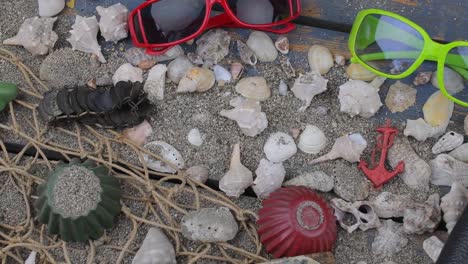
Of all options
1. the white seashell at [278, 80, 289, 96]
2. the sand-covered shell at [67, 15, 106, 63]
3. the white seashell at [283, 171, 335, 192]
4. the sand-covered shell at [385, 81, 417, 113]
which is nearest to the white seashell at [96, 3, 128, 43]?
the sand-covered shell at [67, 15, 106, 63]

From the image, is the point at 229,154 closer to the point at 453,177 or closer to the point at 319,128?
the point at 319,128

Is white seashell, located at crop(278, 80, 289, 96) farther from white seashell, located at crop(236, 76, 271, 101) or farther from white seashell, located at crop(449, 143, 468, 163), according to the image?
white seashell, located at crop(449, 143, 468, 163)

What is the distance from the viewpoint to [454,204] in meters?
1.32

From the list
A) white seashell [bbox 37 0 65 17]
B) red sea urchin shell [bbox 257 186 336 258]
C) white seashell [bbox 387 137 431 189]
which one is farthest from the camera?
white seashell [bbox 37 0 65 17]

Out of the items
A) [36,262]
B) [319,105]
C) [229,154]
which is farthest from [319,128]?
[36,262]

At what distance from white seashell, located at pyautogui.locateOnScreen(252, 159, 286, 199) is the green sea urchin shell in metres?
0.28

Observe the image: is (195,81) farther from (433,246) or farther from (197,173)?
(433,246)

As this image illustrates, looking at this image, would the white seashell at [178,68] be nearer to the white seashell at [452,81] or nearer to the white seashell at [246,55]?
the white seashell at [246,55]

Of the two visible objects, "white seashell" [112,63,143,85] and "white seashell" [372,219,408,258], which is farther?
"white seashell" [112,63,143,85]

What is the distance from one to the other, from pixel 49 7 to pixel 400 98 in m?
0.79

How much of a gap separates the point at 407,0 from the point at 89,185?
0.78 m

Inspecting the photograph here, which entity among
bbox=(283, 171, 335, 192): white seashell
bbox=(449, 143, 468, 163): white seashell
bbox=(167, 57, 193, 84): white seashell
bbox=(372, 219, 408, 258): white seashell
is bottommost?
bbox=(372, 219, 408, 258): white seashell

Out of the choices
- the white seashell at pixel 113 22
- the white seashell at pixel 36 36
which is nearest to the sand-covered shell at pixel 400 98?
the white seashell at pixel 113 22

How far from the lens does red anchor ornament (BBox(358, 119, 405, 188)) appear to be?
1.37m
